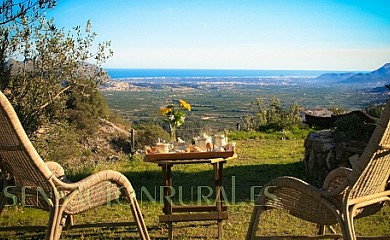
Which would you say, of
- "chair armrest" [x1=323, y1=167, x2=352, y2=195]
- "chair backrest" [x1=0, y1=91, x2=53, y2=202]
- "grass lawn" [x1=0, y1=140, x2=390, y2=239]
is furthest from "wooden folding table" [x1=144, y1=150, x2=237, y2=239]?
"chair backrest" [x1=0, y1=91, x2=53, y2=202]

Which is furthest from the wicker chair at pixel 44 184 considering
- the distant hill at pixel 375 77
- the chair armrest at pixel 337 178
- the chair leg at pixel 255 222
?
the distant hill at pixel 375 77

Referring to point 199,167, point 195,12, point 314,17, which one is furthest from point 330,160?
point 314,17

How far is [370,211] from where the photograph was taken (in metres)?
2.98

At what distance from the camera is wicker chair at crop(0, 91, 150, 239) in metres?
2.71

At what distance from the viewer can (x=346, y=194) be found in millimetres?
2658

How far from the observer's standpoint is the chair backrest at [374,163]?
2.50 metres

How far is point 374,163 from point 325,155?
365cm

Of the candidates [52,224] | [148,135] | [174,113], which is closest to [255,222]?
[52,224]

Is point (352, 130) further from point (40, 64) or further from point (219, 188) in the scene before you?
point (40, 64)

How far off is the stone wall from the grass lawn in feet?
1.28

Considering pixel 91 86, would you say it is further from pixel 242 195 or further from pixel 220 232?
pixel 220 232

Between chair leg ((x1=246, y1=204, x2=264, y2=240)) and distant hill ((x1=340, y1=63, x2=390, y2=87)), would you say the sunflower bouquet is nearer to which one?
chair leg ((x1=246, y1=204, x2=264, y2=240))

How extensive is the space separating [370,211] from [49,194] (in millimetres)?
2126

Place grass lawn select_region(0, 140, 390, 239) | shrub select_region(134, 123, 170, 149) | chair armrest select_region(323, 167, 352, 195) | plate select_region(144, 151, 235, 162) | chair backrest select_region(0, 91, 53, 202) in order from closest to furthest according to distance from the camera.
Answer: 1. chair backrest select_region(0, 91, 53, 202)
2. chair armrest select_region(323, 167, 352, 195)
3. plate select_region(144, 151, 235, 162)
4. grass lawn select_region(0, 140, 390, 239)
5. shrub select_region(134, 123, 170, 149)
